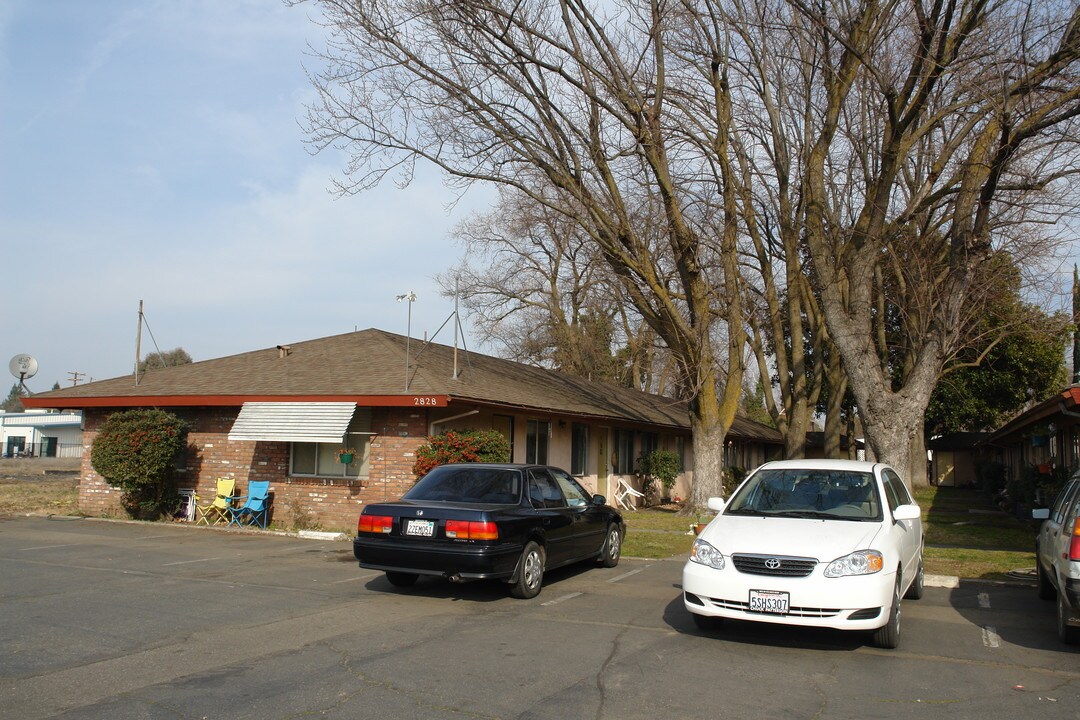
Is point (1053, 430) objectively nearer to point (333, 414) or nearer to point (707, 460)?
point (707, 460)

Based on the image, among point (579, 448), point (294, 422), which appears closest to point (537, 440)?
point (579, 448)

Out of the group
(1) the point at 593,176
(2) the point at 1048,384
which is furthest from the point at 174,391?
(2) the point at 1048,384

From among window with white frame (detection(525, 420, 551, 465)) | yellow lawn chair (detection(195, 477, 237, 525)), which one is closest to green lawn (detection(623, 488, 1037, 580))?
window with white frame (detection(525, 420, 551, 465))

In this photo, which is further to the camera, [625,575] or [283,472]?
[283,472]

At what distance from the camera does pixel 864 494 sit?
8.54 metres

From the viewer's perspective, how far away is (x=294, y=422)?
660 inches

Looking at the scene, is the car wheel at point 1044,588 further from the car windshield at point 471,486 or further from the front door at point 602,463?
the front door at point 602,463

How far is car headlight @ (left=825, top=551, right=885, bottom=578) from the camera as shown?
Answer: 712 centimetres

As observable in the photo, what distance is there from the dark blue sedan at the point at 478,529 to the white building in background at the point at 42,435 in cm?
6587

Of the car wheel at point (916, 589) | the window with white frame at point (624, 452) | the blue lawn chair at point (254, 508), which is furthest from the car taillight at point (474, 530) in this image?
the window with white frame at point (624, 452)

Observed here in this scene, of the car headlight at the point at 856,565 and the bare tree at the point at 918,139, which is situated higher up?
the bare tree at the point at 918,139

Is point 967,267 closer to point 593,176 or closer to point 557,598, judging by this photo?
point 593,176

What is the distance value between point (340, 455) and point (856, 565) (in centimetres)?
1174

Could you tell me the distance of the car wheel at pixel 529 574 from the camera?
31.7 ft
